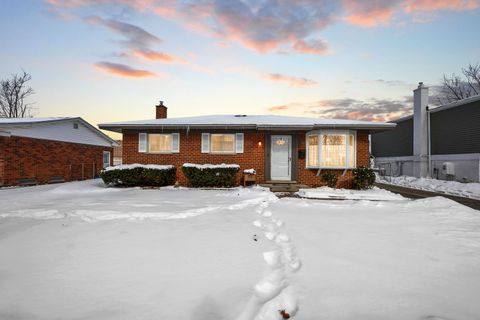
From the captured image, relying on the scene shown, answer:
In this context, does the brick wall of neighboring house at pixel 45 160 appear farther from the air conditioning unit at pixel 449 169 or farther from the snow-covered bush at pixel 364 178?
the air conditioning unit at pixel 449 169

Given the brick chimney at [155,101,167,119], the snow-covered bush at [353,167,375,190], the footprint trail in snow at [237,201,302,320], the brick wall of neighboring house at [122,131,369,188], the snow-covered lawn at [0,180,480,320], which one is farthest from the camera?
the brick chimney at [155,101,167,119]

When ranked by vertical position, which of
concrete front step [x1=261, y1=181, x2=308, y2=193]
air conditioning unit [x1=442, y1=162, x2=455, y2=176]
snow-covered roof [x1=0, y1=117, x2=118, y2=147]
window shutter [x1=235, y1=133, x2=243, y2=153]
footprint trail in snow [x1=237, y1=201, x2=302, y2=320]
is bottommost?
footprint trail in snow [x1=237, y1=201, x2=302, y2=320]

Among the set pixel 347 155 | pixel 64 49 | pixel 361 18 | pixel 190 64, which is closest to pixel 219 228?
pixel 347 155

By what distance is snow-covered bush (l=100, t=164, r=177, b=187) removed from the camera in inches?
428

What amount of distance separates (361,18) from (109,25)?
44.9 feet

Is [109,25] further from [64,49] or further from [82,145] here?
[82,145]

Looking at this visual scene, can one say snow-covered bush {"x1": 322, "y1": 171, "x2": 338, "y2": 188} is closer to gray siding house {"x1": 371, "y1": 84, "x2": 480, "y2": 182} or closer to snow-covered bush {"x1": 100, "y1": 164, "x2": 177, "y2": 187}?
snow-covered bush {"x1": 100, "y1": 164, "x2": 177, "y2": 187}

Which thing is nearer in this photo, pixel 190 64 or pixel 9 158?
pixel 9 158

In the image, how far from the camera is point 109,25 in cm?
1338

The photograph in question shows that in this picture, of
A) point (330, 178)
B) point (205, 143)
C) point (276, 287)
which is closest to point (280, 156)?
point (330, 178)

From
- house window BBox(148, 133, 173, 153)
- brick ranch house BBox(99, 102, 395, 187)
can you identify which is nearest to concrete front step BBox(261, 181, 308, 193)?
brick ranch house BBox(99, 102, 395, 187)

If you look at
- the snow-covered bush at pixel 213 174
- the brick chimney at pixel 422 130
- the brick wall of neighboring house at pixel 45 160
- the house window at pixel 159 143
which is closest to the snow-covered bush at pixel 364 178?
the snow-covered bush at pixel 213 174

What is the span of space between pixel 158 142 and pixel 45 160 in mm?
8223

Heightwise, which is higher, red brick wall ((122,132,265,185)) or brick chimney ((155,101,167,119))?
brick chimney ((155,101,167,119))
